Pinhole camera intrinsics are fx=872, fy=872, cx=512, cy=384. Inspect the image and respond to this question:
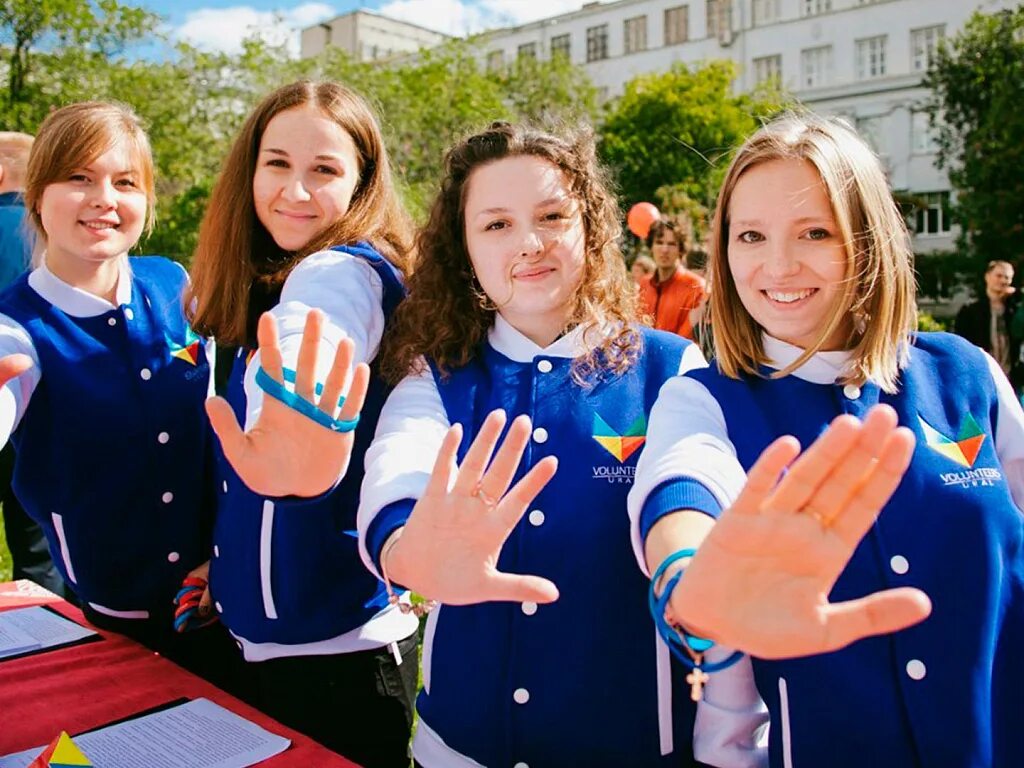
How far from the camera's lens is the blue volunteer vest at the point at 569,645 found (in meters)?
1.38

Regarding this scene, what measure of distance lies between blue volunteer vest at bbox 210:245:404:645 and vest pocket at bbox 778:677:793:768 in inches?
33.1

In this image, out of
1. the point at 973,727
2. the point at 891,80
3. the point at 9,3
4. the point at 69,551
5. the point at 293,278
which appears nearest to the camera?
the point at 973,727

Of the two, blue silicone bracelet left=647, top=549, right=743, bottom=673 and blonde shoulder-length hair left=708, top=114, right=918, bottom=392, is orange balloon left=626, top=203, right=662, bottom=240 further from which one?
blue silicone bracelet left=647, top=549, right=743, bottom=673

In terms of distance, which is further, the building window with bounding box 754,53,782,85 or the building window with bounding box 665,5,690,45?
the building window with bounding box 665,5,690,45

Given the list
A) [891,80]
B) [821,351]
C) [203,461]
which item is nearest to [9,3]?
[203,461]

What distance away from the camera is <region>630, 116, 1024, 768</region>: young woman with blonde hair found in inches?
36.4

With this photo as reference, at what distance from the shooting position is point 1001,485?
4.27 ft

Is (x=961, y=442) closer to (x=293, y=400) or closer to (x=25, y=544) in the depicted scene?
(x=293, y=400)

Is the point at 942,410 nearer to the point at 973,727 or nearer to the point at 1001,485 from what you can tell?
the point at 1001,485

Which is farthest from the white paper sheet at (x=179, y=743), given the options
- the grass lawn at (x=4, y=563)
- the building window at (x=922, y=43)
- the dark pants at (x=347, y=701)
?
the building window at (x=922, y=43)

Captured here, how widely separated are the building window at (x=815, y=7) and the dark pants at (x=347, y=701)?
37.3 meters

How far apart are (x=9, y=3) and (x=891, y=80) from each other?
91.1 ft

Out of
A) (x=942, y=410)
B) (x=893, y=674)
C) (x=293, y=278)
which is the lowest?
(x=893, y=674)

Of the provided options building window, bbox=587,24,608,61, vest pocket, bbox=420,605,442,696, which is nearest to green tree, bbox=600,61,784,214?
building window, bbox=587,24,608,61
